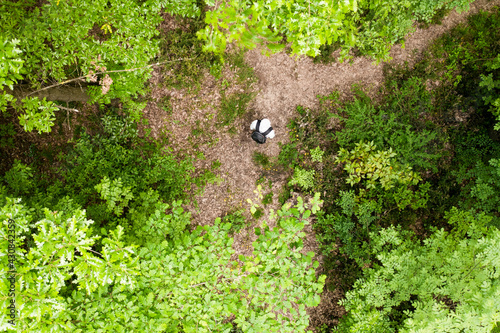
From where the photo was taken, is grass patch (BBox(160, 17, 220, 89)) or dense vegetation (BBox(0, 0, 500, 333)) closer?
dense vegetation (BBox(0, 0, 500, 333))

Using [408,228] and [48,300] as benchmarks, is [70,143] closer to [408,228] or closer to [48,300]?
[48,300]

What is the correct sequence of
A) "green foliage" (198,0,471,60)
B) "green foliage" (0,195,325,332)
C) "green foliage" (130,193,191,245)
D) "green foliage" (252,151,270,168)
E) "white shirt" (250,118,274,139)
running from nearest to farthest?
"green foliage" (198,0,471,60) < "green foliage" (0,195,325,332) < "green foliage" (130,193,191,245) < "white shirt" (250,118,274,139) < "green foliage" (252,151,270,168)

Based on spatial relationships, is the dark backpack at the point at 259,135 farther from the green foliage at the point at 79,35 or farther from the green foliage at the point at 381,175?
the green foliage at the point at 79,35

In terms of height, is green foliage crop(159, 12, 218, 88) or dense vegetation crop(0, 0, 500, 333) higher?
green foliage crop(159, 12, 218, 88)

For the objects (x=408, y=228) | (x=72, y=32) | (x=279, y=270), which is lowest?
(x=408, y=228)

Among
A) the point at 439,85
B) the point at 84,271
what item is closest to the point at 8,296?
the point at 84,271

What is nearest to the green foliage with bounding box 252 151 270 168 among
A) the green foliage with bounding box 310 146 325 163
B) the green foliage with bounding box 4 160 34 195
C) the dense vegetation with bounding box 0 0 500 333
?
the dense vegetation with bounding box 0 0 500 333

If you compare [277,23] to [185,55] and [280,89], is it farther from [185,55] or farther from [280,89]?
[185,55]

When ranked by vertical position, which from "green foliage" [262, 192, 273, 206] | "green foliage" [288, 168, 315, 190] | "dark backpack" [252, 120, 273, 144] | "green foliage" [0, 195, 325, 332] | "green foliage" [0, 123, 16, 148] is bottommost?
"green foliage" [262, 192, 273, 206]

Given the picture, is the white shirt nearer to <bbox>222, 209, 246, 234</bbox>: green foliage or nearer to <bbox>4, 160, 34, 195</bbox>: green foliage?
<bbox>222, 209, 246, 234</bbox>: green foliage
